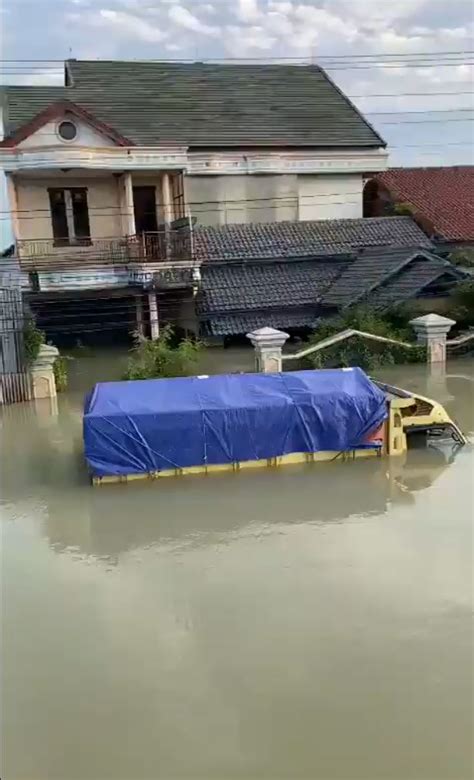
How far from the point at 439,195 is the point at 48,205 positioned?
1307 cm

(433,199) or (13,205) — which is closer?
(13,205)

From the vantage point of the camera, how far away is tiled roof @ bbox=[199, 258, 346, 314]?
59.8 feet

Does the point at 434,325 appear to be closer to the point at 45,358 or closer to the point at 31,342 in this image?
the point at 45,358

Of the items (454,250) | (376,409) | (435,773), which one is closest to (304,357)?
(376,409)

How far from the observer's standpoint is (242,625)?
623 cm

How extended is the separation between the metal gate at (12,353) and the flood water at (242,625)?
4206mm

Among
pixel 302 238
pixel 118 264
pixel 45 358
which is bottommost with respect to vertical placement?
pixel 45 358

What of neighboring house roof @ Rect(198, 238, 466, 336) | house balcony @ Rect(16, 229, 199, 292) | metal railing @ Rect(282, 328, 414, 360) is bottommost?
metal railing @ Rect(282, 328, 414, 360)

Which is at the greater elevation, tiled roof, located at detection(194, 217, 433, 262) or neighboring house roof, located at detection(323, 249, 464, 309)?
tiled roof, located at detection(194, 217, 433, 262)

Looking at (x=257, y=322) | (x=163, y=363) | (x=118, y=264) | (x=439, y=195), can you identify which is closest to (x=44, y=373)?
(x=163, y=363)

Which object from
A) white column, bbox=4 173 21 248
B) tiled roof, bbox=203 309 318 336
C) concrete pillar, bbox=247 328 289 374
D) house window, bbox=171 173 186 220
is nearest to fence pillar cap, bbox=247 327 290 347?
concrete pillar, bbox=247 328 289 374

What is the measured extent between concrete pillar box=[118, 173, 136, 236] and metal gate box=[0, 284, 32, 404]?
234 inches

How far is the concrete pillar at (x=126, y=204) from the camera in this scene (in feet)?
62.1

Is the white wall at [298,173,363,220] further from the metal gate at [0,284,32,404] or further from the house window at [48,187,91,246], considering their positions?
the metal gate at [0,284,32,404]
